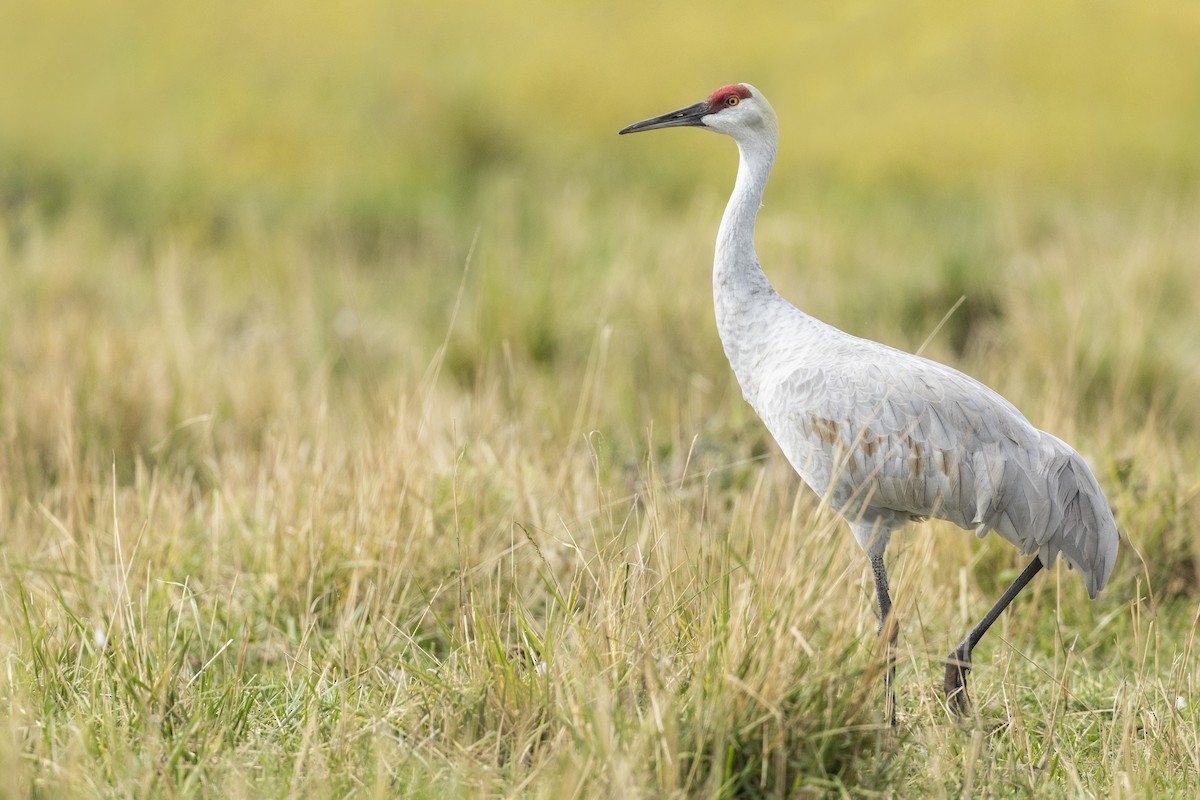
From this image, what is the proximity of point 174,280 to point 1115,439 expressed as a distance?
13.5 feet

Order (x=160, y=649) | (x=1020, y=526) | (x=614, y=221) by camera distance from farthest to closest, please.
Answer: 1. (x=614, y=221)
2. (x=1020, y=526)
3. (x=160, y=649)

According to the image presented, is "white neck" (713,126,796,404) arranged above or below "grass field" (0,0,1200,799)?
above

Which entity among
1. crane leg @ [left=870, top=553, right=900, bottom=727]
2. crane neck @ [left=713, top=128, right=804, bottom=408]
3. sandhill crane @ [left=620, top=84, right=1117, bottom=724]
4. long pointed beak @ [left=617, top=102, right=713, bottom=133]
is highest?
long pointed beak @ [left=617, top=102, right=713, bottom=133]

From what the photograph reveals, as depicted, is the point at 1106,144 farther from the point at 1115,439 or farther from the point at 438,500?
the point at 438,500

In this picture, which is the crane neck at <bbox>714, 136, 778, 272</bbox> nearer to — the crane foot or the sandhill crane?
the sandhill crane

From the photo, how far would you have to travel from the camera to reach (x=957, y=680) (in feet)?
9.73

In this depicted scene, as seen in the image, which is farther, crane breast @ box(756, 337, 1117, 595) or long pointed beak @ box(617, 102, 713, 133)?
long pointed beak @ box(617, 102, 713, 133)

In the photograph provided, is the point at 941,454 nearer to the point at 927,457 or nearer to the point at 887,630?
the point at 927,457

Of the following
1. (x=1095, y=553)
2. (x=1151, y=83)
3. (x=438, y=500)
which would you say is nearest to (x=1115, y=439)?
(x=1095, y=553)

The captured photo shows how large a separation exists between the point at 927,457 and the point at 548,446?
1709 mm

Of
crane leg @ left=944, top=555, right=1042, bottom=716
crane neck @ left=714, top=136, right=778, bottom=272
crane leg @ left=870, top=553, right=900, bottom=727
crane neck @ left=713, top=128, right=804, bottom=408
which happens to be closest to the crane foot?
crane leg @ left=944, top=555, right=1042, bottom=716

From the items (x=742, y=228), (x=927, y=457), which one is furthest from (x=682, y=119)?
(x=927, y=457)

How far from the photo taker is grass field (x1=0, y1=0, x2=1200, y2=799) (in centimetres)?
244

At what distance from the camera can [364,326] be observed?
6.48 metres
